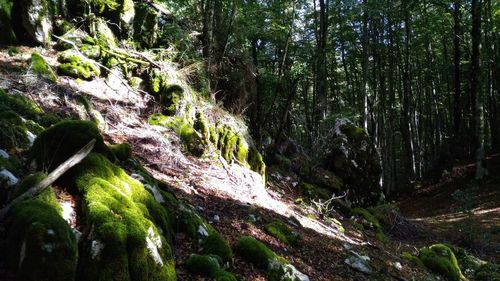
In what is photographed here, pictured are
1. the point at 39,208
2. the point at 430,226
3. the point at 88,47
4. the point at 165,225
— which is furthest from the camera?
the point at 430,226

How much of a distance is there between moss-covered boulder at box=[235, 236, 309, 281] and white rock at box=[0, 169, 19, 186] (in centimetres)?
294

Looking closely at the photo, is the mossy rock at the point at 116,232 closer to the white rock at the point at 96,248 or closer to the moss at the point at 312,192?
the white rock at the point at 96,248

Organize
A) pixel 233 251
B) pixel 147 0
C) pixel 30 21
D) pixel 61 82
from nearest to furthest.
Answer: pixel 233 251
pixel 61 82
pixel 30 21
pixel 147 0

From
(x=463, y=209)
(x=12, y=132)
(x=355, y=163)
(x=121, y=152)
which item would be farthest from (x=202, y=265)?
(x=355, y=163)

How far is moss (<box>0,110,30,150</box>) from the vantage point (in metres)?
4.71

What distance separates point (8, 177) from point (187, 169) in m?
4.90

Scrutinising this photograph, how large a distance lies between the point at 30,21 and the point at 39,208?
721 cm

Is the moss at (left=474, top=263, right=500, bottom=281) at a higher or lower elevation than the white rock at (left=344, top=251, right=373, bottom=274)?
lower

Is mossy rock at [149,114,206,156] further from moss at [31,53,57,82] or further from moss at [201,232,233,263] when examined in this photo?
moss at [201,232,233,263]

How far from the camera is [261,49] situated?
817 inches

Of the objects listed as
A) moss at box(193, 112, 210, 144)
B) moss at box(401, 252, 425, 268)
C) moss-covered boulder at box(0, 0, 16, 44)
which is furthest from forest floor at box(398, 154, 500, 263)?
moss-covered boulder at box(0, 0, 16, 44)

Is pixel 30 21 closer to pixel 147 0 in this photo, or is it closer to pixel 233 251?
pixel 147 0

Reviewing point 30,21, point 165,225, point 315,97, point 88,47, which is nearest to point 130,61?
point 88,47

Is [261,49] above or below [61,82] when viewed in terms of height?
above
